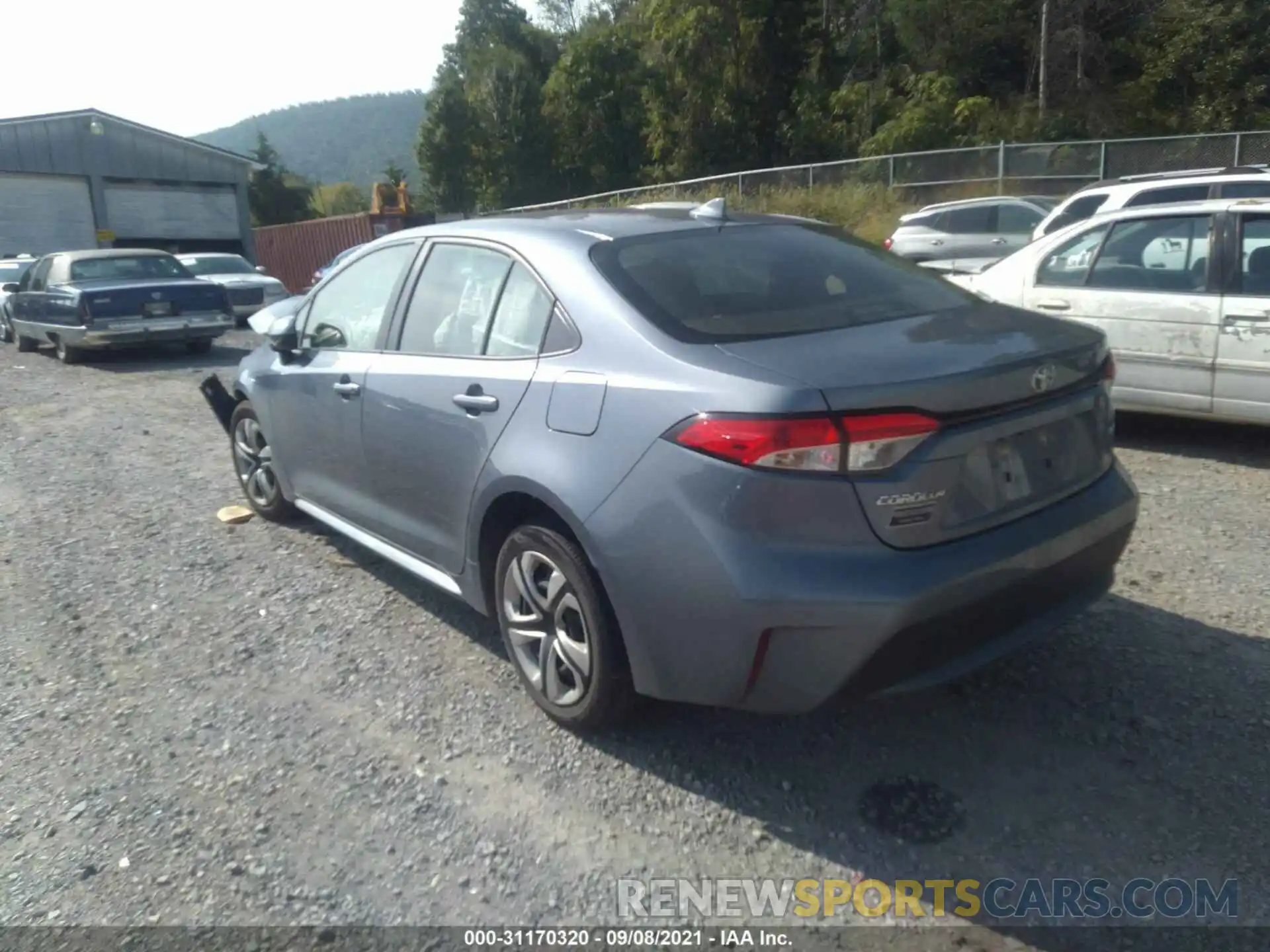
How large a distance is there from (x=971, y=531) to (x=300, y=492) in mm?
3424

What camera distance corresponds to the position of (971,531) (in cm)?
302

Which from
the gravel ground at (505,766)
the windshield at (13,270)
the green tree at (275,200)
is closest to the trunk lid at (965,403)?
the gravel ground at (505,766)

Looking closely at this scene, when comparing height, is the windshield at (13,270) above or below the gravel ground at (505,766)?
above

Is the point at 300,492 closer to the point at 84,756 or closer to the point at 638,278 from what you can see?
the point at 84,756

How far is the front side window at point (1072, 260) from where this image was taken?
23.5 ft

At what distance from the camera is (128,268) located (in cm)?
1443

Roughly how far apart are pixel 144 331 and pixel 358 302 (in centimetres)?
986

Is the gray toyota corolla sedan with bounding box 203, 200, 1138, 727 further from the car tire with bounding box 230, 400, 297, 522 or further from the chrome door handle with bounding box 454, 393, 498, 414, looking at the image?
the car tire with bounding box 230, 400, 297, 522

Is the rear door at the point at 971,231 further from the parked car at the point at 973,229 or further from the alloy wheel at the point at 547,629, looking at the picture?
the alloy wheel at the point at 547,629

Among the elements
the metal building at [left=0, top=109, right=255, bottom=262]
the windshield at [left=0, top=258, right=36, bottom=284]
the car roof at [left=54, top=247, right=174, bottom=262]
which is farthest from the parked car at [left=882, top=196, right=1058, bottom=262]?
the metal building at [left=0, top=109, right=255, bottom=262]

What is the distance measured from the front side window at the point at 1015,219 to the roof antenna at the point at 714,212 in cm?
1386

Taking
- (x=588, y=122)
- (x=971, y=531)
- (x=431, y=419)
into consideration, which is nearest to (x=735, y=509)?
(x=971, y=531)

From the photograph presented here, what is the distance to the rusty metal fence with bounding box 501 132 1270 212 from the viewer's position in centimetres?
2105

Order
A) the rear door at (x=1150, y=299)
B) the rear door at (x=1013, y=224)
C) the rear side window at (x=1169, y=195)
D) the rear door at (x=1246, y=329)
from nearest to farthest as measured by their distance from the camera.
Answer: the rear door at (x=1246, y=329) → the rear door at (x=1150, y=299) → the rear side window at (x=1169, y=195) → the rear door at (x=1013, y=224)
